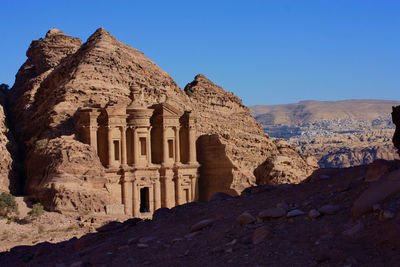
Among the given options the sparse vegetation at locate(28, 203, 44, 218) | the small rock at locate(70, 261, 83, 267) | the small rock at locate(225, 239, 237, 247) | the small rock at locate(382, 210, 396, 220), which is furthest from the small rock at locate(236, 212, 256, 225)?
the sparse vegetation at locate(28, 203, 44, 218)

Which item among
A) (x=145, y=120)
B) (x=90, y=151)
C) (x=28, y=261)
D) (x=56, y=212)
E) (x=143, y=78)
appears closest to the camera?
(x=28, y=261)

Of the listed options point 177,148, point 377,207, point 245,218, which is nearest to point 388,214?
point 377,207

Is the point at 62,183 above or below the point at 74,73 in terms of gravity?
below

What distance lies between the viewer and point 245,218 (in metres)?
12.2

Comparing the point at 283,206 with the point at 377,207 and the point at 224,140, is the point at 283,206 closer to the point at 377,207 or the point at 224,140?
the point at 377,207

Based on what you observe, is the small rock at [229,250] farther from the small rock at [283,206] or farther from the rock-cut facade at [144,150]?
the rock-cut facade at [144,150]

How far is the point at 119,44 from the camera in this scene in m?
43.5

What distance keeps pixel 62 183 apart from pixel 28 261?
14489 millimetres

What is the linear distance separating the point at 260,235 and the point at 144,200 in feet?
93.5

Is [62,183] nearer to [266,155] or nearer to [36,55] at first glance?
[266,155]

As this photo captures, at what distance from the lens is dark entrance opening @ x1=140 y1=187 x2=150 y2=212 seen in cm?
3800

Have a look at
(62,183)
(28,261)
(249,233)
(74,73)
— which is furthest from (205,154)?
(249,233)

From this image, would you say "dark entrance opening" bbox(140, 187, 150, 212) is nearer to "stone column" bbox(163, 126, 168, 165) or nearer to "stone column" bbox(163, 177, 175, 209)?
"stone column" bbox(163, 177, 175, 209)

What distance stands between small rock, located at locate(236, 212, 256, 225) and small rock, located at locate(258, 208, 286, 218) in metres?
0.21
